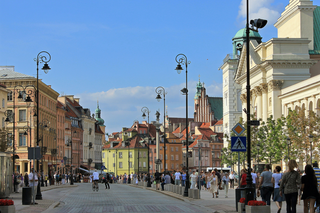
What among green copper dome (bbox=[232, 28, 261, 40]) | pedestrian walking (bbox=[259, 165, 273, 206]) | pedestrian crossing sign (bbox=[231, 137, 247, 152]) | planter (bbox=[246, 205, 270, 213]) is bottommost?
planter (bbox=[246, 205, 270, 213])

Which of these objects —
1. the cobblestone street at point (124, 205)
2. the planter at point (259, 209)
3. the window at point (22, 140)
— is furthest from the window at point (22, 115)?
the planter at point (259, 209)

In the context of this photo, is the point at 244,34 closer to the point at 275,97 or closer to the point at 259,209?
the point at 275,97

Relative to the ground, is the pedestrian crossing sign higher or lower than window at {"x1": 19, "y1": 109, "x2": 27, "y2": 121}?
lower

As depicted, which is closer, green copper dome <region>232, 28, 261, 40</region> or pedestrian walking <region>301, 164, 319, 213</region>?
pedestrian walking <region>301, 164, 319, 213</region>

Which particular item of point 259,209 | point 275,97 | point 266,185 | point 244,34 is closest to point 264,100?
point 275,97

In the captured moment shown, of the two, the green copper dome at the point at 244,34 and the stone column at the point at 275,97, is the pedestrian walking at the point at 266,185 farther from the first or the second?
the green copper dome at the point at 244,34

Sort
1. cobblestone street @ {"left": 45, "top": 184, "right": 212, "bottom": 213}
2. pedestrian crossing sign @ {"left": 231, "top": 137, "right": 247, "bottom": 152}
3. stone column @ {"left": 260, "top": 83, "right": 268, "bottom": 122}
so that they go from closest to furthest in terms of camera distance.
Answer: pedestrian crossing sign @ {"left": 231, "top": 137, "right": 247, "bottom": 152} < cobblestone street @ {"left": 45, "top": 184, "right": 212, "bottom": 213} < stone column @ {"left": 260, "top": 83, "right": 268, "bottom": 122}

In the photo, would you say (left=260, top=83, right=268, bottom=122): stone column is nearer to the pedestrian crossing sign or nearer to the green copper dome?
the green copper dome

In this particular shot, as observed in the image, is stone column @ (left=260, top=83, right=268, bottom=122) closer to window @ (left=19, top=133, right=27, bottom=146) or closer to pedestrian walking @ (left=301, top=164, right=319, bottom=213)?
window @ (left=19, top=133, right=27, bottom=146)

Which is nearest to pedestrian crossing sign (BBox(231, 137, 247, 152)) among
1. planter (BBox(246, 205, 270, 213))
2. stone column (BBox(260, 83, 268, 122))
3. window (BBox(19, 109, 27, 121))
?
planter (BBox(246, 205, 270, 213))

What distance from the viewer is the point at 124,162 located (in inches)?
5576

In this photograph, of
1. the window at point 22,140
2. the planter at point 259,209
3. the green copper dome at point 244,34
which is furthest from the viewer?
the green copper dome at point 244,34

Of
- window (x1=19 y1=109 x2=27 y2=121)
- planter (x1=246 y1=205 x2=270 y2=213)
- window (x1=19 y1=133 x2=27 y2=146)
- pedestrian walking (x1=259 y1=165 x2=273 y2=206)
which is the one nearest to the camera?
planter (x1=246 y1=205 x2=270 y2=213)

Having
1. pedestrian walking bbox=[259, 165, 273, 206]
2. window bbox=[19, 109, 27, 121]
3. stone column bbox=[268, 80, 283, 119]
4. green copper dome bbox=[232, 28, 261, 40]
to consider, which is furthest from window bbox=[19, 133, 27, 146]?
pedestrian walking bbox=[259, 165, 273, 206]
